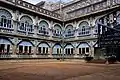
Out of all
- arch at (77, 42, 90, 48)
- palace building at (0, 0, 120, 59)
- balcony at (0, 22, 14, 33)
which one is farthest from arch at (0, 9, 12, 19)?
arch at (77, 42, 90, 48)

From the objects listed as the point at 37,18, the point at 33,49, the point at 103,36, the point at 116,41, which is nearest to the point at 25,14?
the point at 37,18

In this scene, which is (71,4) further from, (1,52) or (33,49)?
(1,52)

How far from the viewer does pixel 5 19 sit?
18156mm

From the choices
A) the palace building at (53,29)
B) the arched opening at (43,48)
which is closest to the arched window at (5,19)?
the palace building at (53,29)

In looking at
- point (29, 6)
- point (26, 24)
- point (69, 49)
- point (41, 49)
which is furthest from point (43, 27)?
point (69, 49)

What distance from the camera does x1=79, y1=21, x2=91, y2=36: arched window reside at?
74.4 feet

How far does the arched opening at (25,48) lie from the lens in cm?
1936

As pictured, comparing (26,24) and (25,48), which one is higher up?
(26,24)

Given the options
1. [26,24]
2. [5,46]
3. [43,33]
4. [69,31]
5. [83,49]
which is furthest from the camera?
[69,31]

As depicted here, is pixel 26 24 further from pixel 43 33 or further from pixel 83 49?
pixel 83 49

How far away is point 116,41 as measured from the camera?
47.9ft

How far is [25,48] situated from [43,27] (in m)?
5.11

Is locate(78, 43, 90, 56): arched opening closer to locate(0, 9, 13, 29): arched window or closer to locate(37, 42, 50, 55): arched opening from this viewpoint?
locate(37, 42, 50, 55): arched opening

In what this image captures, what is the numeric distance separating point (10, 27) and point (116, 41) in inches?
546
